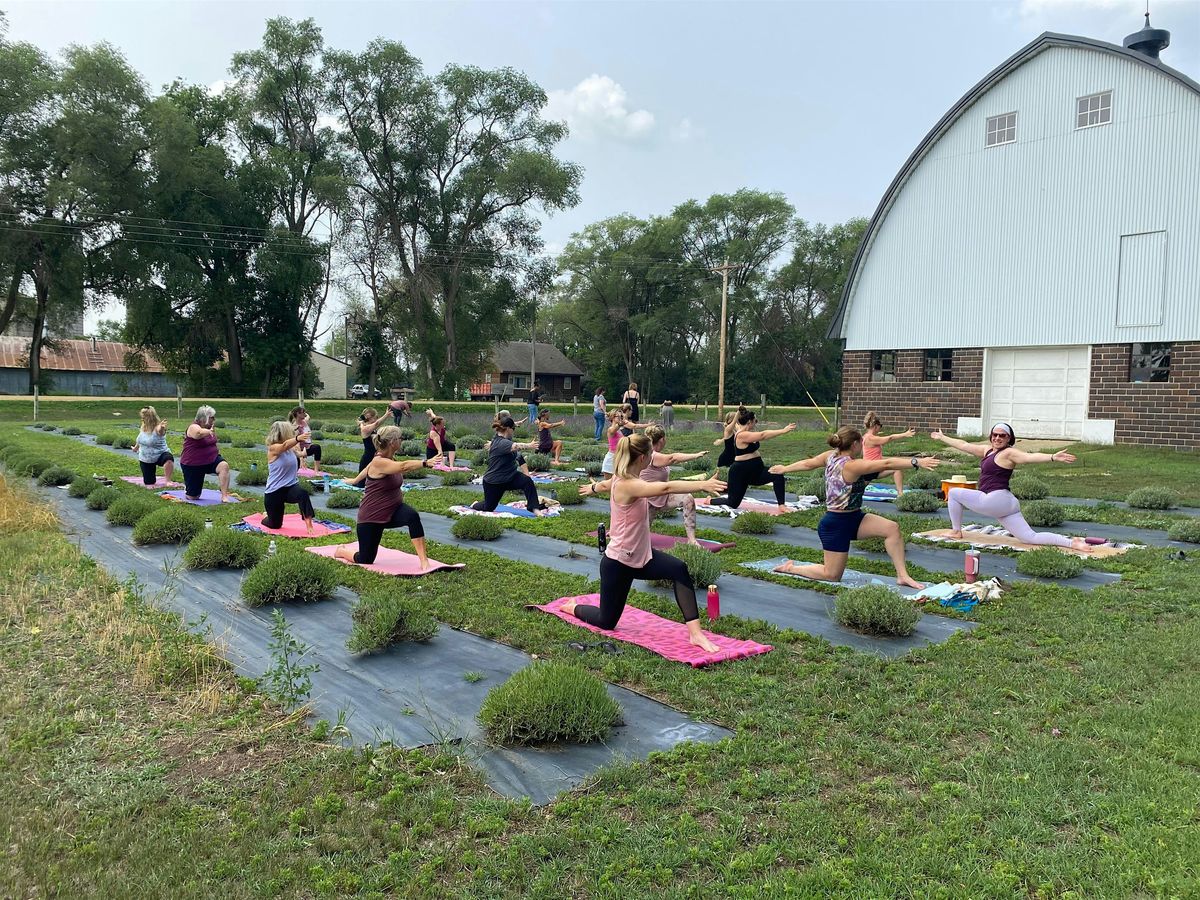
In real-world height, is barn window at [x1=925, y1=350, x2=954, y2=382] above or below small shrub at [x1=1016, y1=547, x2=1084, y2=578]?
above

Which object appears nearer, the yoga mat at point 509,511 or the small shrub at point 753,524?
the small shrub at point 753,524

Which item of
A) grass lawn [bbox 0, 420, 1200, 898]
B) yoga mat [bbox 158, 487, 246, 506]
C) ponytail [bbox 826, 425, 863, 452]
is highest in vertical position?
ponytail [bbox 826, 425, 863, 452]

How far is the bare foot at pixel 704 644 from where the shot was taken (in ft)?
20.0

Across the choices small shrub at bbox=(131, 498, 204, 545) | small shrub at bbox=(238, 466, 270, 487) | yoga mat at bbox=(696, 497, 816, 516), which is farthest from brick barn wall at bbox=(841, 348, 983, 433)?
small shrub at bbox=(131, 498, 204, 545)

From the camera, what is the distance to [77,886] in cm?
329

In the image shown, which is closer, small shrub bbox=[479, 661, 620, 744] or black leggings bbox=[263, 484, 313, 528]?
small shrub bbox=[479, 661, 620, 744]

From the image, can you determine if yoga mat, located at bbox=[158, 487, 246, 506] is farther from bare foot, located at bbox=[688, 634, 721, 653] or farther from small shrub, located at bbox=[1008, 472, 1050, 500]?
small shrub, located at bbox=[1008, 472, 1050, 500]

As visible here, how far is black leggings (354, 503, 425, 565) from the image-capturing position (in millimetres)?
8727

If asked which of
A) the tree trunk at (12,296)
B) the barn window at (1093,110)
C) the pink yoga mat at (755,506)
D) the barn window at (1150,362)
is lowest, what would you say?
the pink yoga mat at (755,506)

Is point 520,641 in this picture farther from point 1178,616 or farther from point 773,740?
point 1178,616

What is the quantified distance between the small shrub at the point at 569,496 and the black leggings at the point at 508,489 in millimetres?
1072

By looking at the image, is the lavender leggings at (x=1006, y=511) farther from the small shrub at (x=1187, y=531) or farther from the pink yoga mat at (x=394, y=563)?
the pink yoga mat at (x=394, y=563)

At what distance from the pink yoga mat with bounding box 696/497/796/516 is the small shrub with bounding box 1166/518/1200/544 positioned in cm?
522

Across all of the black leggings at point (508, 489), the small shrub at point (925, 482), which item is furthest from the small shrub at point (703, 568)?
A: the small shrub at point (925, 482)
